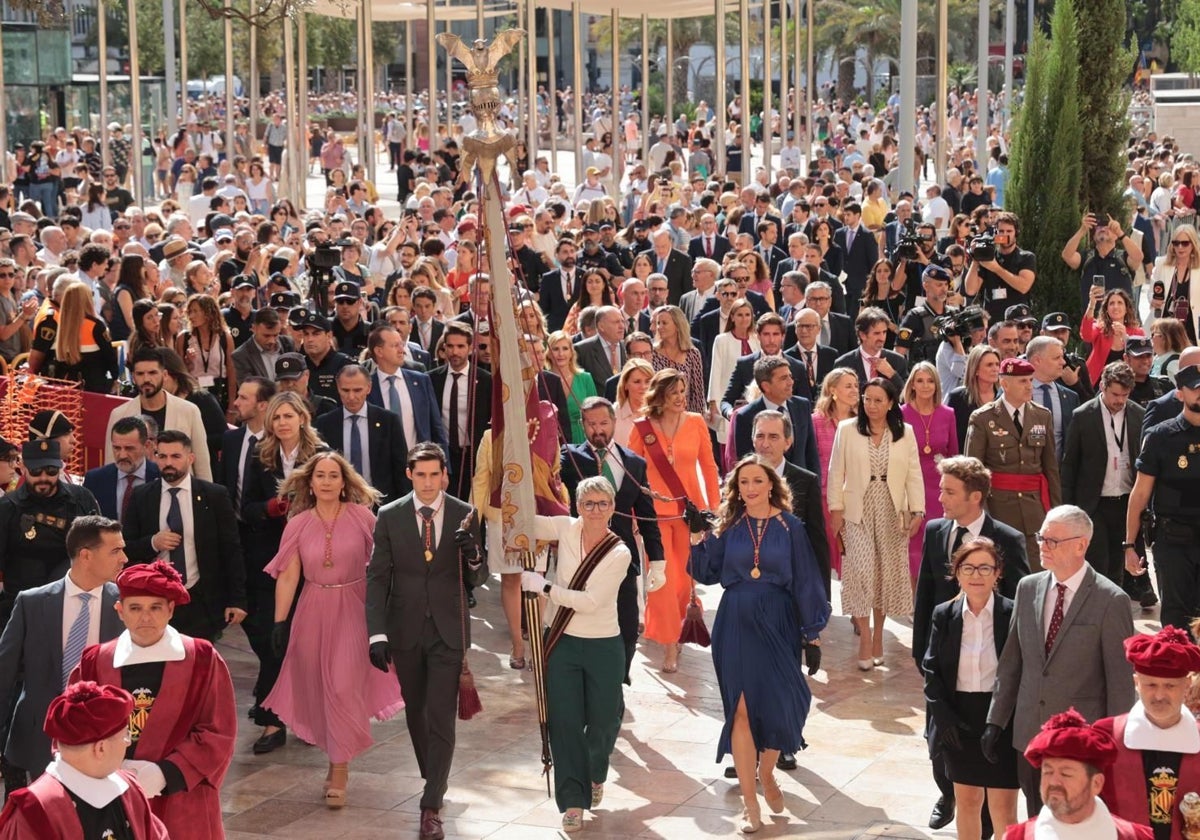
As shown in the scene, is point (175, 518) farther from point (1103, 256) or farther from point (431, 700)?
point (1103, 256)

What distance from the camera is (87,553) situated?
316 inches

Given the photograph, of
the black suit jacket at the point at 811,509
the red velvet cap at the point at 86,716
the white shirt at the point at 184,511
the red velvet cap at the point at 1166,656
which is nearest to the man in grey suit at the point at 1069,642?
the red velvet cap at the point at 1166,656

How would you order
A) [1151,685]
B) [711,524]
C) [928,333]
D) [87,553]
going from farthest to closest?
[928,333] → [711,524] → [87,553] → [1151,685]

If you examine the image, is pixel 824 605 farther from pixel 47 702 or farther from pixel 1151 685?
pixel 47 702

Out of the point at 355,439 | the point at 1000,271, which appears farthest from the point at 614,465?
the point at 1000,271

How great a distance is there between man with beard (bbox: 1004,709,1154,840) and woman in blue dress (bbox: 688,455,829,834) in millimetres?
3322

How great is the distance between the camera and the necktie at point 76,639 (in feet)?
26.3

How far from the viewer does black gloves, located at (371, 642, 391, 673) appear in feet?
28.8

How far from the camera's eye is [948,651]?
7953 mm

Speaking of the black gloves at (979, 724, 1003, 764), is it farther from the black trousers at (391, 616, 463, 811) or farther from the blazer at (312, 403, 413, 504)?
the blazer at (312, 403, 413, 504)

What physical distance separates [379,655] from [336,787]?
81 cm

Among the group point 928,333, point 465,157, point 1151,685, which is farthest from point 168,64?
point 1151,685

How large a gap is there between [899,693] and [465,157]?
418 centimetres

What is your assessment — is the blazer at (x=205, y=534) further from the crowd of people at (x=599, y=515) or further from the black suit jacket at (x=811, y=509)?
the black suit jacket at (x=811, y=509)
